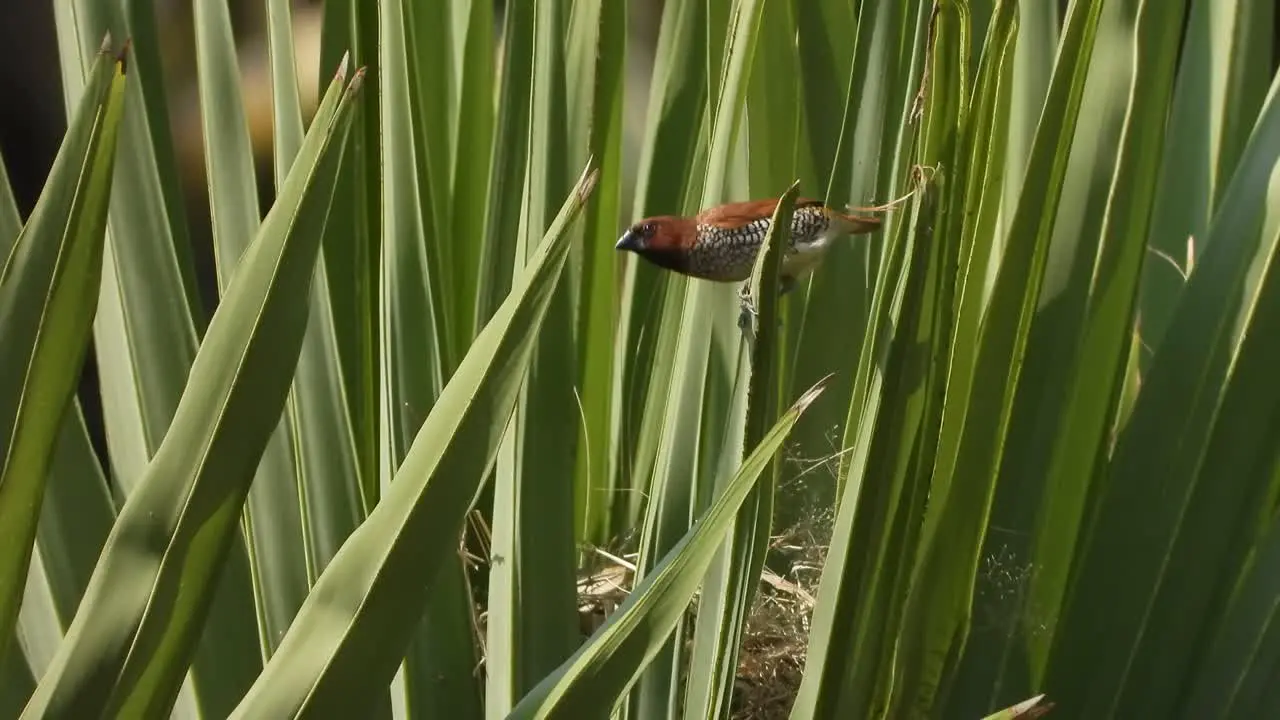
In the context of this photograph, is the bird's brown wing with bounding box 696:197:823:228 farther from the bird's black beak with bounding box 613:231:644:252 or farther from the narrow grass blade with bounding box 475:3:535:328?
the narrow grass blade with bounding box 475:3:535:328

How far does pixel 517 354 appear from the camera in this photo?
45cm

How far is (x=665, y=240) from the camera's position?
0.56 metres

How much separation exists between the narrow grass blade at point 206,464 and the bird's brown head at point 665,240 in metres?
0.16

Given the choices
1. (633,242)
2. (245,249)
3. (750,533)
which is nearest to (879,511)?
(750,533)

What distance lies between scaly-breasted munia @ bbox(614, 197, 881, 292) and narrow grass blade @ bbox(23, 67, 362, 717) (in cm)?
16

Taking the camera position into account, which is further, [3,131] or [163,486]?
[3,131]

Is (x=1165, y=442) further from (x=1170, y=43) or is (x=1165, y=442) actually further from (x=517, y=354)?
(x=517, y=354)

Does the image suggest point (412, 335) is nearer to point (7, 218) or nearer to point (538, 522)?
point (538, 522)

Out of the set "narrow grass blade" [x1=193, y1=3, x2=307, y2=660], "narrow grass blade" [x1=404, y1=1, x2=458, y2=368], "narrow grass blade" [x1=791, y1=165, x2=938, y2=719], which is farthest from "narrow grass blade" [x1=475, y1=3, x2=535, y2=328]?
"narrow grass blade" [x1=791, y1=165, x2=938, y2=719]

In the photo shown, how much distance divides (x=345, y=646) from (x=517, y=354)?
124 mm

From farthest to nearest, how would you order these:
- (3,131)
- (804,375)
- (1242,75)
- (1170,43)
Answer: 1. (3,131)
2. (1242,75)
3. (804,375)
4. (1170,43)

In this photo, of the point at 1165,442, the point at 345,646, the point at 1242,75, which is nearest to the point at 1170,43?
the point at 1165,442

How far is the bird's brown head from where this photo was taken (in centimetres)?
56

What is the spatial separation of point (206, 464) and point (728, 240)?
0.25 m
